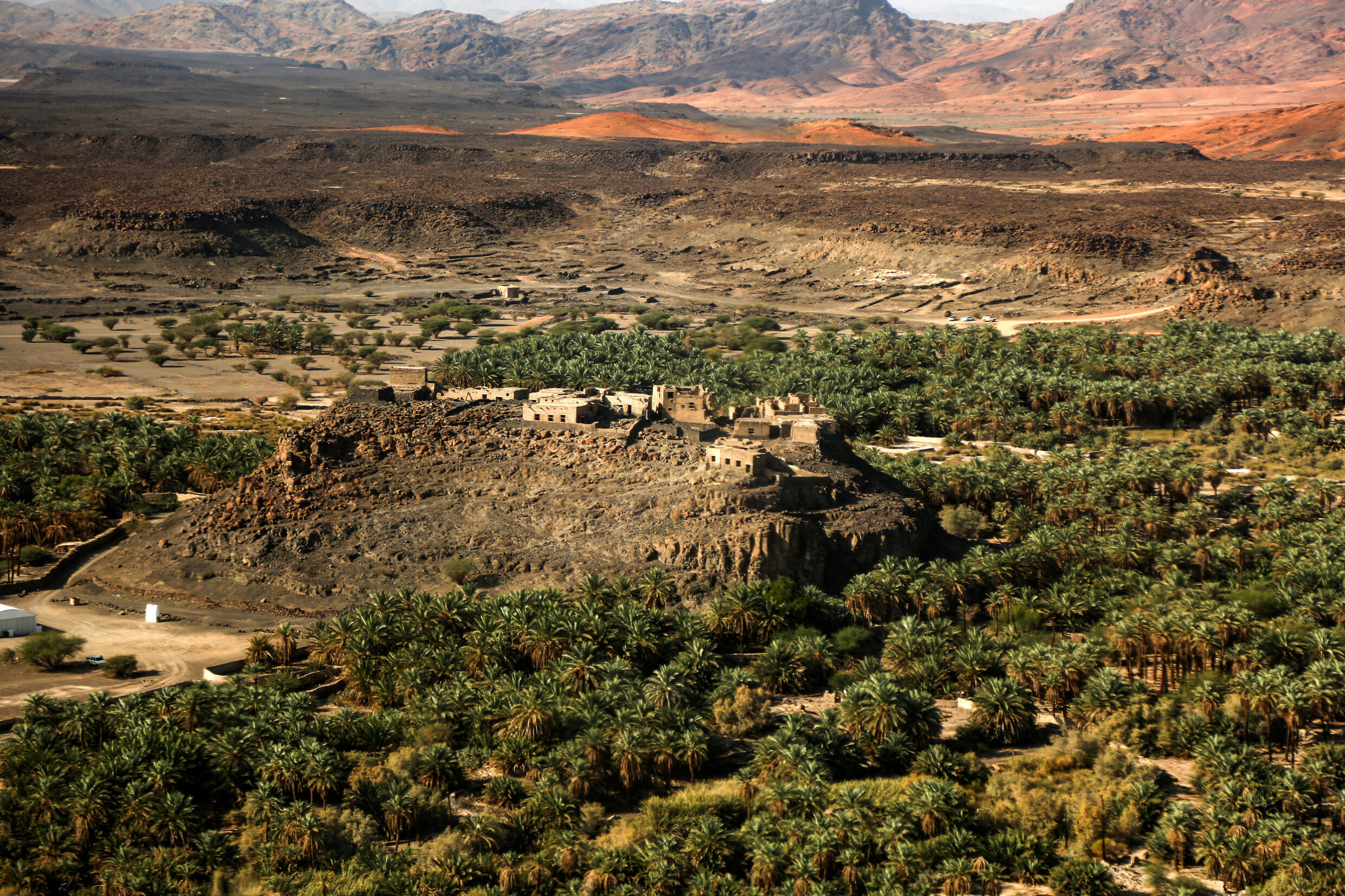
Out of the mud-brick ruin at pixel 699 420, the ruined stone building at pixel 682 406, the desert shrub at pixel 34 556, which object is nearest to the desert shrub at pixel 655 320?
the mud-brick ruin at pixel 699 420

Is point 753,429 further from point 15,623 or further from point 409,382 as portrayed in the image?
point 15,623

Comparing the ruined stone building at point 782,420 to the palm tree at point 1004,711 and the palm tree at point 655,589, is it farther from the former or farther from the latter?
the palm tree at point 1004,711

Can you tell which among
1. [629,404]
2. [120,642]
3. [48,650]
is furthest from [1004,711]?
[48,650]

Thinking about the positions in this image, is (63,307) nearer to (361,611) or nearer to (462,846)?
(361,611)

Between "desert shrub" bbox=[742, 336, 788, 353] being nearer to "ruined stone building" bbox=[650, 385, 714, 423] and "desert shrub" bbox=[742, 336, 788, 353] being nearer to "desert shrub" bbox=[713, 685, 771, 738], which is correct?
"ruined stone building" bbox=[650, 385, 714, 423]

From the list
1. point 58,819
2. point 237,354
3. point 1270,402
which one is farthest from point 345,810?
point 237,354

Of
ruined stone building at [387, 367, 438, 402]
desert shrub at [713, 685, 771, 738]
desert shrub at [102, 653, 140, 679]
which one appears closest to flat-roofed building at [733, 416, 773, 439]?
ruined stone building at [387, 367, 438, 402]
